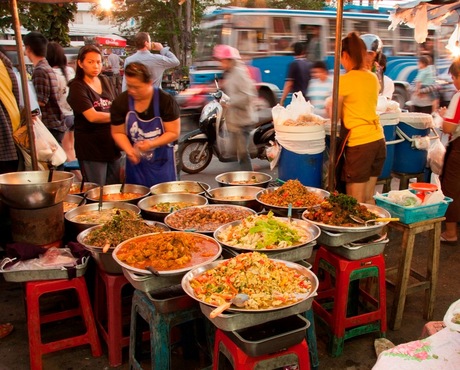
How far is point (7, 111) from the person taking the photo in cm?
414

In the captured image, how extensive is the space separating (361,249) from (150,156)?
202cm

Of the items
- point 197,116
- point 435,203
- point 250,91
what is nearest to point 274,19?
point 197,116

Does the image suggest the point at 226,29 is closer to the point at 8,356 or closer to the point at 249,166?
the point at 249,166

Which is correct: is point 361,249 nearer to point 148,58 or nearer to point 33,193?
point 33,193

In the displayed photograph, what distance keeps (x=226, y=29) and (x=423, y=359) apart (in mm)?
8591

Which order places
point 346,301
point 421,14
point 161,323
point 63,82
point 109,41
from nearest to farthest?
point 161,323 → point 346,301 → point 63,82 → point 421,14 → point 109,41

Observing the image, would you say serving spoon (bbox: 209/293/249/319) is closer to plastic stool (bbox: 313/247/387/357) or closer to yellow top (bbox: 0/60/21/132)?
plastic stool (bbox: 313/247/387/357)

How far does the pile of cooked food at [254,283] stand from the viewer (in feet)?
6.58

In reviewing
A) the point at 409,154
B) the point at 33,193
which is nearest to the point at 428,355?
the point at 33,193

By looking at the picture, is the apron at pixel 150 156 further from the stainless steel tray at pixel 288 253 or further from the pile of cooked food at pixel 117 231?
the stainless steel tray at pixel 288 253

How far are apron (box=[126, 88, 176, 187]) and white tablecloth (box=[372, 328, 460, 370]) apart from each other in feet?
8.60

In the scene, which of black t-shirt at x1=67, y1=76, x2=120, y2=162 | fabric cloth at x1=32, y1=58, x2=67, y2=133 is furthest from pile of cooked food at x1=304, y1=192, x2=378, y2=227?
fabric cloth at x1=32, y1=58, x2=67, y2=133

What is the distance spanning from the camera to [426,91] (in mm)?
8852

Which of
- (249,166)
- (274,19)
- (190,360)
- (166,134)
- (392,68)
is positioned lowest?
(190,360)
